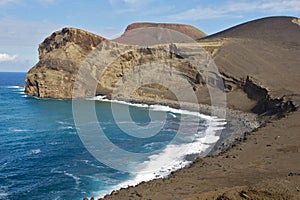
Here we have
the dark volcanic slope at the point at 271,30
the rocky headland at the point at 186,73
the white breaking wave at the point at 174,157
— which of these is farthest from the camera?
the dark volcanic slope at the point at 271,30

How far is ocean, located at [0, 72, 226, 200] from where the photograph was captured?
2239cm

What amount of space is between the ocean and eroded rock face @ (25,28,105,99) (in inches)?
758

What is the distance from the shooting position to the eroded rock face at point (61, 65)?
7356 centimetres

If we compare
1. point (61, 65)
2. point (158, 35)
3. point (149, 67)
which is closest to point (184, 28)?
point (158, 35)

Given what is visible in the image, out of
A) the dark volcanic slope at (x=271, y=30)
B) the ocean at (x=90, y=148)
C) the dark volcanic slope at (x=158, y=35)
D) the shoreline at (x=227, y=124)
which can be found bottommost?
the shoreline at (x=227, y=124)

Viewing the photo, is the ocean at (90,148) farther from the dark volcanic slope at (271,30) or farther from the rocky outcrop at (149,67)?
the dark volcanic slope at (271,30)

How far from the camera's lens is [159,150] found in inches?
1205

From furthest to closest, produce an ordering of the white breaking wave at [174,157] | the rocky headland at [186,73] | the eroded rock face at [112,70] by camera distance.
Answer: the eroded rock face at [112,70]
the rocky headland at [186,73]
the white breaking wave at [174,157]

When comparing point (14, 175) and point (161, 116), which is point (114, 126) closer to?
point (161, 116)

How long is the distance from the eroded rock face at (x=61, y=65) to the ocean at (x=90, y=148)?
1924 centimetres

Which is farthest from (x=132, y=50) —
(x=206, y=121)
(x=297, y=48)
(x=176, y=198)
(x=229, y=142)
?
(x=176, y=198)

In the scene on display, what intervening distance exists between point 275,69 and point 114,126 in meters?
37.1

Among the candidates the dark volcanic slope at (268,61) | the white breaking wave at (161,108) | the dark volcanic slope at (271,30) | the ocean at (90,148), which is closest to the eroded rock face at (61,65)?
the white breaking wave at (161,108)

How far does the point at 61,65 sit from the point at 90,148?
47.1 m
